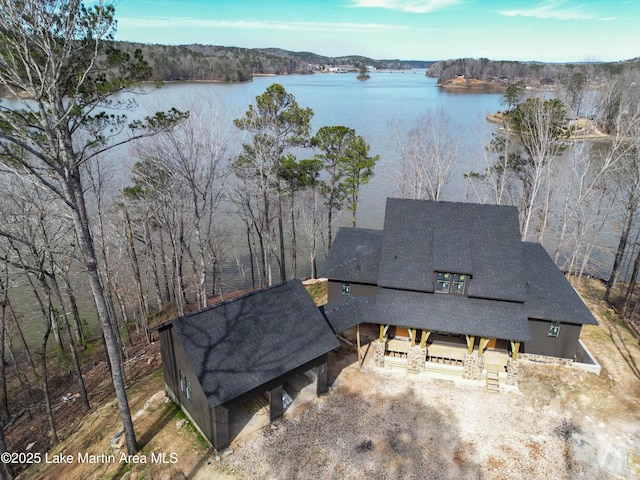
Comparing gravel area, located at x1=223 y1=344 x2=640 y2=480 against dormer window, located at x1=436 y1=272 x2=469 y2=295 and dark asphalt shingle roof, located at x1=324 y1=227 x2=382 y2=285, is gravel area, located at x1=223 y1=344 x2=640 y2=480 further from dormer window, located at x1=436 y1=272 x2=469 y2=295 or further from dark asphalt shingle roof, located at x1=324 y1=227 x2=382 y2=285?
dark asphalt shingle roof, located at x1=324 y1=227 x2=382 y2=285

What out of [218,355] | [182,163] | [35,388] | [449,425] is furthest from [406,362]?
[35,388]

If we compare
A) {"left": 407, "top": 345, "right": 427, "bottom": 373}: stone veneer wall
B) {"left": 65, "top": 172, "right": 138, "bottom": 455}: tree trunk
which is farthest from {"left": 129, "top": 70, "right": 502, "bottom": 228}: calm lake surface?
{"left": 407, "top": 345, "right": 427, "bottom": 373}: stone veneer wall

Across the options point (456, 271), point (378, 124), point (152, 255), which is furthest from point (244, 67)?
point (456, 271)

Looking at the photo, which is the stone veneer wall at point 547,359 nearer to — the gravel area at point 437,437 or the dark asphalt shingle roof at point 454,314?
the gravel area at point 437,437

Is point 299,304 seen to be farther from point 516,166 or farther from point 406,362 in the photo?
point 516,166

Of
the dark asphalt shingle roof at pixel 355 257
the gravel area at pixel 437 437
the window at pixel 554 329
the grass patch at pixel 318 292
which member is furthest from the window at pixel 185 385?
the window at pixel 554 329

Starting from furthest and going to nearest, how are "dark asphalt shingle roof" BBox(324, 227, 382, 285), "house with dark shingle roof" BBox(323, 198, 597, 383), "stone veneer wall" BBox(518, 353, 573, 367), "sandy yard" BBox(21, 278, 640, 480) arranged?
"dark asphalt shingle roof" BBox(324, 227, 382, 285), "stone veneer wall" BBox(518, 353, 573, 367), "house with dark shingle roof" BBox(323, 198, 597, 383), "sandy yard" BBox(21, 278, 640, 480)

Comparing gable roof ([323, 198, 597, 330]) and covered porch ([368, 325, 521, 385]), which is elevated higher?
gable roof ([323, 198, 597, 330])

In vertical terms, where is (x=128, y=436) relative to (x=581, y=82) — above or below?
below
